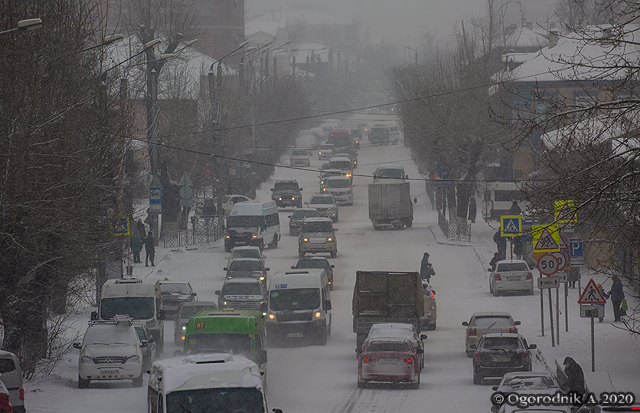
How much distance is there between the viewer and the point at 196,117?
6041cm

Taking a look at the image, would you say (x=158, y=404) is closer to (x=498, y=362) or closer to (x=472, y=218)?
(x=498, y=362)

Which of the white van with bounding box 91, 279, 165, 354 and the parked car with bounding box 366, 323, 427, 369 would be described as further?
the white van with bounding box 91, 279, 165, 354

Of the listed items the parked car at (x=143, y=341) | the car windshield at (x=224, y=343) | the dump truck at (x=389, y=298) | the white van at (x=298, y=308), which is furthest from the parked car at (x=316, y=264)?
the car windshield at (x=224, y=343)

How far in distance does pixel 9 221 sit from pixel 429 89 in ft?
169

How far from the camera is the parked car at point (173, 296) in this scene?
111 feet

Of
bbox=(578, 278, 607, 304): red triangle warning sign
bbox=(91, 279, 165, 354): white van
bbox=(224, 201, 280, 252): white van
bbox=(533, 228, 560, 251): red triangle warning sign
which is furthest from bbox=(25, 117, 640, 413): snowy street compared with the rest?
bbox=(533, 228, 560, 251): red triangle warning sign

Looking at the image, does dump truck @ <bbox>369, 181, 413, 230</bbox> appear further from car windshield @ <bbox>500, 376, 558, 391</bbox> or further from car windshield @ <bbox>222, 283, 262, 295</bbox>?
car windshield @ <bbox>500, 376, 558, 391</bbox>

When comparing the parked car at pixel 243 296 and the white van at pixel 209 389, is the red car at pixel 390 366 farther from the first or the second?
the parked car at pixel 243 296

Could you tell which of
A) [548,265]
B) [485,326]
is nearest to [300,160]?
[485,326]

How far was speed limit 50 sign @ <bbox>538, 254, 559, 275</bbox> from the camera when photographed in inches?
958

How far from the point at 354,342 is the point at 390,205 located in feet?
84.7

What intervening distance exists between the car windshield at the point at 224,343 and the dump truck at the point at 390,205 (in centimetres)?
3371

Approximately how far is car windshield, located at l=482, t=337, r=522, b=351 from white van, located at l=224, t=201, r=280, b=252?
2577 cm

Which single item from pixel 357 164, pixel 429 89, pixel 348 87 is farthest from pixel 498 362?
pixel 348 87
